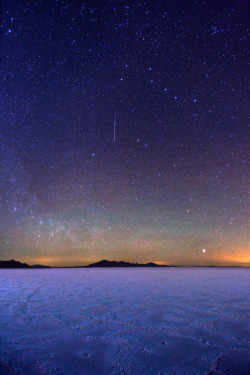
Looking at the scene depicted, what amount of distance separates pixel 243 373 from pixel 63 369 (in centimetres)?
142

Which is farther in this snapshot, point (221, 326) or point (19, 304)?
point (19, 304)

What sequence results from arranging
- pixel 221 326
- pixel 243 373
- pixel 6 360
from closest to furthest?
pixel 243 373
pixel 6 360
pixel 221 326

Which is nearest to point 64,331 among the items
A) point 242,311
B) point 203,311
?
point 203,311

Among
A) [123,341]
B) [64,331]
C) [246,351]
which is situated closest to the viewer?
[246,351]

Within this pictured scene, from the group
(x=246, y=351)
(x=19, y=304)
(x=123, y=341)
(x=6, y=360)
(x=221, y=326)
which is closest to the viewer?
(x=6, y=360)

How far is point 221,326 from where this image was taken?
2.79m

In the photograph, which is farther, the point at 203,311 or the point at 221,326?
the point at 203,311

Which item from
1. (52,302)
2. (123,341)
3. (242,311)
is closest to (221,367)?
(123,341)

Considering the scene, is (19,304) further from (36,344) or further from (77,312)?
(36,344)

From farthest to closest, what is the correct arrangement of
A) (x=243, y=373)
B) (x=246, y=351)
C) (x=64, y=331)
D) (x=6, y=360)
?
1. (x=64, y=331)
2. (x=246, y=351)
3. (x=6, y=360)
4. (x=243, y=373)

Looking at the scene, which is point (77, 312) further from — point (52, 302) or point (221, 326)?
point (221, 326)

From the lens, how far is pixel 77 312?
3.45 m

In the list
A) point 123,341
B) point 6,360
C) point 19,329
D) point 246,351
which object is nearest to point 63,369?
point 6,360

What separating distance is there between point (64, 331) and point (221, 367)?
1733 mm
